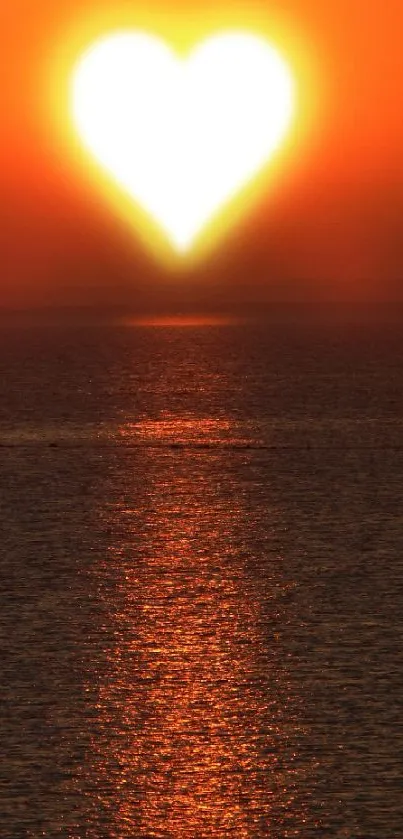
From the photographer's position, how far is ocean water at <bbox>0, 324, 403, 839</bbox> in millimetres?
4062

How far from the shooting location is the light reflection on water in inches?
157

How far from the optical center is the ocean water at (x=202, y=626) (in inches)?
160

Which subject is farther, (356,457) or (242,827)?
(356,457)

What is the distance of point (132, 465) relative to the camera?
10.0 meters

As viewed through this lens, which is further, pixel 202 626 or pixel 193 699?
pixel 202 626

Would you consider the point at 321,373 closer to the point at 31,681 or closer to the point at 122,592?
the point at 122,592

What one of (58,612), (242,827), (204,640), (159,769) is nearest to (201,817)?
(242,827)

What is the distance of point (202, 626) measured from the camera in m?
5.82

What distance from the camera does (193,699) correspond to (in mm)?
4883

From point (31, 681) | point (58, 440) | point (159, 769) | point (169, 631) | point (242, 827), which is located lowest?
point (242, 827)

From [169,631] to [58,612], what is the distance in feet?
1.54

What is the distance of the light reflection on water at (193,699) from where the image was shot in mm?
3980

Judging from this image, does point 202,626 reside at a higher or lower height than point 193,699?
higher

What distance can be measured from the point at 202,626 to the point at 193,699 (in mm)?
942
